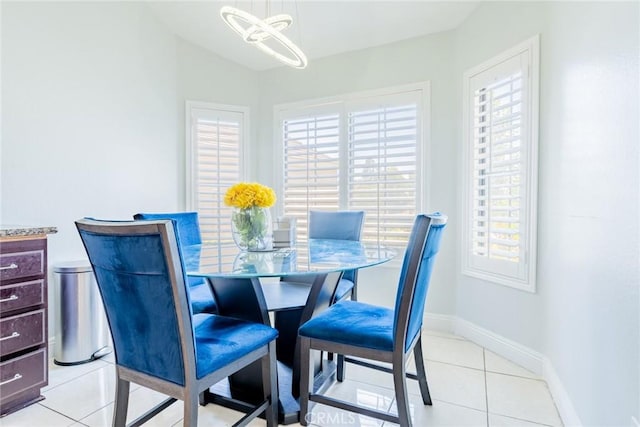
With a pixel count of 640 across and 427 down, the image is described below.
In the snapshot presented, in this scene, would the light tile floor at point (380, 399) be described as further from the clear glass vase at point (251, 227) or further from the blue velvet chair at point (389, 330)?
the clear glass vase at point (251, 227)

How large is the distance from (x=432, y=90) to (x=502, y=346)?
7.21ft

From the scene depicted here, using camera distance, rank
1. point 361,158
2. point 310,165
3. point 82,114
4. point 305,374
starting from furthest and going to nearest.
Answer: point 310,165 → point 361,158 → point 82,114 → point 305,374

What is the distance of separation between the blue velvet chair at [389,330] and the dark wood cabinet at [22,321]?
158 centimetres

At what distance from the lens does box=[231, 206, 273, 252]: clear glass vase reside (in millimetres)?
2107

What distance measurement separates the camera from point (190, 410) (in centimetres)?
124

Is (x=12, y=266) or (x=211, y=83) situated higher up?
(x=211, y=83)

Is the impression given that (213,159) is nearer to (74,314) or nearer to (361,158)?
(361,158)

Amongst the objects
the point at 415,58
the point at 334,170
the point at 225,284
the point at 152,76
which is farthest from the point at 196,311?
the point at 415,58

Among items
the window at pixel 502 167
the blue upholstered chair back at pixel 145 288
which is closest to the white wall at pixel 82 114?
the blue upholstered chair back at pixel 145 288

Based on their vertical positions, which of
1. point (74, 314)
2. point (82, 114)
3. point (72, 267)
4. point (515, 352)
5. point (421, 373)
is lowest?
point (515, 352)

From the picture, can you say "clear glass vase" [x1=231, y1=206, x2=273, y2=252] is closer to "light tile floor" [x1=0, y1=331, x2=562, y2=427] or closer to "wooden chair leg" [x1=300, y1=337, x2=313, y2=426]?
"wooden chair leg" [x1=300, y1=337, x2=313, y2=426]

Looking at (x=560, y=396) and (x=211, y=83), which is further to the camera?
(x=211, y=83)

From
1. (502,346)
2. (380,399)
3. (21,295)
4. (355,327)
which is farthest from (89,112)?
(502,346)

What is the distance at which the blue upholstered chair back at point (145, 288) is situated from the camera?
46.5 inches
